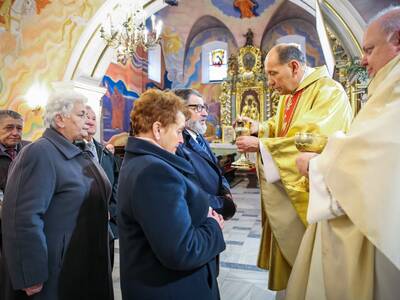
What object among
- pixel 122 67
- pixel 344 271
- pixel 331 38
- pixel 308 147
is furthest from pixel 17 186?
pixel 122 67

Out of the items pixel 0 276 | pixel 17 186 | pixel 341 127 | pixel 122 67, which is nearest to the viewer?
pixel 17 186

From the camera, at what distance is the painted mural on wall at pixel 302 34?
12945mm

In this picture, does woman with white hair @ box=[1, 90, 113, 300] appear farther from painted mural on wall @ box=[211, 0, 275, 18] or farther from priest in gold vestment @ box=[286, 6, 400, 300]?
painted mural on wall @ box=[211, 0, 275, 18]

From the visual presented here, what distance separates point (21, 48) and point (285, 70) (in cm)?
609

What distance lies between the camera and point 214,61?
14508mm

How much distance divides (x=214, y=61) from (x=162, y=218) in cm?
1400

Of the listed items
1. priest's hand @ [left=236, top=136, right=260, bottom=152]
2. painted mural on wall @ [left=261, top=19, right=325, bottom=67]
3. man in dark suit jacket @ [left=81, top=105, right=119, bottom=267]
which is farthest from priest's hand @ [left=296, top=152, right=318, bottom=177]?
painted mural on wall @ [left=261, top=19, right=325, bottom=67]

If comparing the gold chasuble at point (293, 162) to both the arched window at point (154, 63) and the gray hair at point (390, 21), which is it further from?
the arched window at point (154, 63)

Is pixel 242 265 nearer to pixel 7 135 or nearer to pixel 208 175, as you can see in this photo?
pixel 208 175

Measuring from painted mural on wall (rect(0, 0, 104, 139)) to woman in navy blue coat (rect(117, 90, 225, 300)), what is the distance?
5839 millimetres

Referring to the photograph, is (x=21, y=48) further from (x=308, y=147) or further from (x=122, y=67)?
(x=308, y=147)

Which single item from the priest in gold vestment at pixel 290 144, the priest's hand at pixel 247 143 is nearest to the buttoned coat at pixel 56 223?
the priest's hand at pixel 247 143

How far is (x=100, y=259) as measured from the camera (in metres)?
1.93

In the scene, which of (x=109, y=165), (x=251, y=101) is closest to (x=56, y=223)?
(x=109, y=165)
